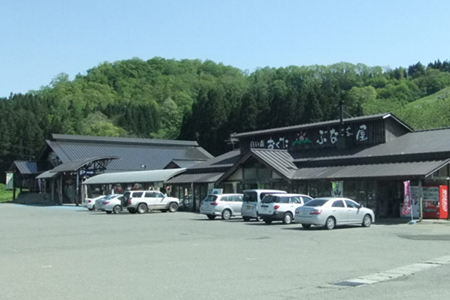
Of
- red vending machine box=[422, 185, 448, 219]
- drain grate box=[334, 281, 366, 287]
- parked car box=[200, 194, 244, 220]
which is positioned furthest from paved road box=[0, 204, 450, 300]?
parked car box=[200, 194, 244, 220]

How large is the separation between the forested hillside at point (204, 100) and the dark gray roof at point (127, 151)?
8.23 meters

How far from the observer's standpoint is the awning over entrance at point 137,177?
52.7 meters

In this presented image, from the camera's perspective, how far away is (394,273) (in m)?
12.5

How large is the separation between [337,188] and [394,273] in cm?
2494

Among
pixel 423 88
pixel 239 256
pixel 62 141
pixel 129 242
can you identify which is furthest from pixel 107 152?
pixel 423 88

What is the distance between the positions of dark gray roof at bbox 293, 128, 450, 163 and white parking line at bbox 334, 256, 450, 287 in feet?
64.5

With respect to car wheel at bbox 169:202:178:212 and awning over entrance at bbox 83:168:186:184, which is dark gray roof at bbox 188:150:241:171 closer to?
awning over entrance at bbox 83:168:186:184

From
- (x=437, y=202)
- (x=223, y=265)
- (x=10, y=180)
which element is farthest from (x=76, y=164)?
(x=223, y=265)

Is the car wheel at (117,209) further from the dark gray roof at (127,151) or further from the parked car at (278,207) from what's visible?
the dark gray roof at (127,151)

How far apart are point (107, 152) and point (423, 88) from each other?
91.5 metres

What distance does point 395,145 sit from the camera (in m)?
38.7

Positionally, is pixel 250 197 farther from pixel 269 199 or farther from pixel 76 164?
pixel 76 164

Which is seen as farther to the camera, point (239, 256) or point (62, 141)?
point (62, 141)

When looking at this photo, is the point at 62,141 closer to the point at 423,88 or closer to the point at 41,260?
the point at 41,260
